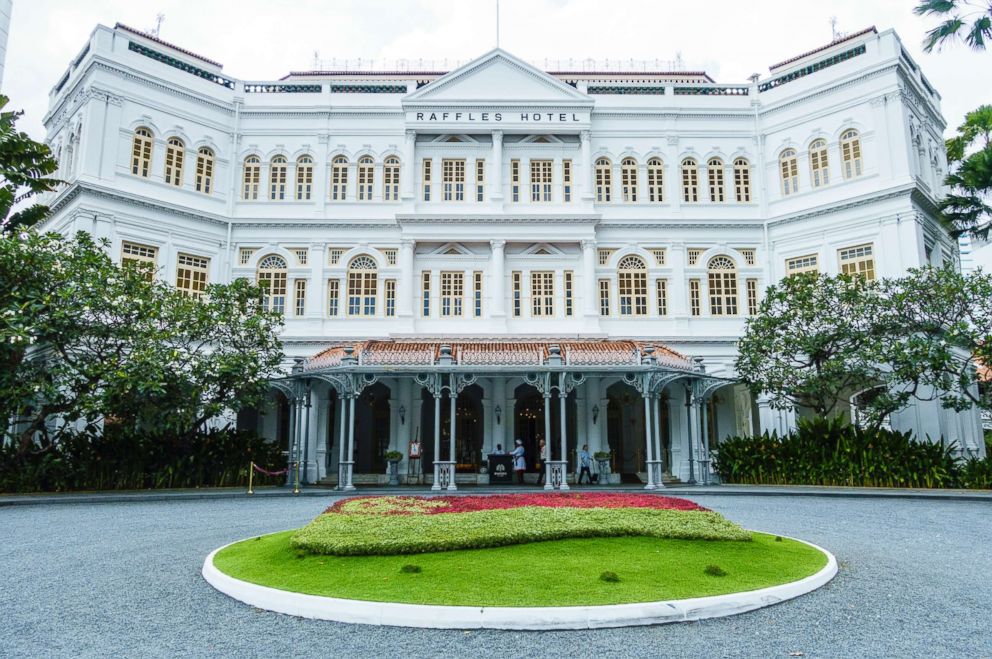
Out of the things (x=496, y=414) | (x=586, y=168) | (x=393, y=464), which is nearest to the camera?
(x=393, y=464)

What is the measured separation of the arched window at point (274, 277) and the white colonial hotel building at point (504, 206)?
102 mm

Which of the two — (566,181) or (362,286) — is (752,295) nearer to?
(566,181)

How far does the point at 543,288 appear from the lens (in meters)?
25.8

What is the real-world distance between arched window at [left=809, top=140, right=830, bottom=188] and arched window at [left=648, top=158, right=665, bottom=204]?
17.2 ft

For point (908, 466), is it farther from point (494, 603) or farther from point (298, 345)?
point (298, 345)

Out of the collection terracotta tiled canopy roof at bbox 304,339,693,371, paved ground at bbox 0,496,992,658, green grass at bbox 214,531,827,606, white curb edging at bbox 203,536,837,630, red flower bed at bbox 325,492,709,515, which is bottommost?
paved ground at bbox 0,496,992,658

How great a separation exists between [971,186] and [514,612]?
2366 centimetres

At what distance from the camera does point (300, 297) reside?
26.0 meters

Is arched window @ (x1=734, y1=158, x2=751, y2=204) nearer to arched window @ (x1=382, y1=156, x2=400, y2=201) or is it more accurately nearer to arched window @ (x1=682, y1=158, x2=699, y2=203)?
arched window @ (x1=682, y1=158, x2=699, y2=203)

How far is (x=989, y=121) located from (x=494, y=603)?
2505 cm

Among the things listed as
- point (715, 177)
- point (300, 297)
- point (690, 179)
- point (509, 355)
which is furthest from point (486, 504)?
point (715, 177)

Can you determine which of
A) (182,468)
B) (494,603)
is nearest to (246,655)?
(494,603)

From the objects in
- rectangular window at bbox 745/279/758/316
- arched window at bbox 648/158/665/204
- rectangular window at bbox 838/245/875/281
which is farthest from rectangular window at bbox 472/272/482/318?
rectangular window at bbox 838/245/875/281

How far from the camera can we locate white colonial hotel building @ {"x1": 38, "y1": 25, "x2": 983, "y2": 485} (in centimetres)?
2431
